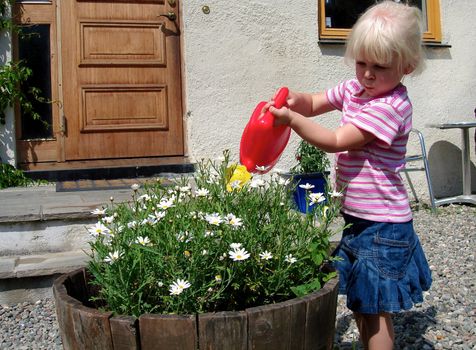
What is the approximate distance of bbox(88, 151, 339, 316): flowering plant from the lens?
1498 millimetres

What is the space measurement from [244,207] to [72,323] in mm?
608

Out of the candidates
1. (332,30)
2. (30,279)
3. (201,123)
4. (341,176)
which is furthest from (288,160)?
(341,176)

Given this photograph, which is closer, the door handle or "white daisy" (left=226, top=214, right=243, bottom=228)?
"white daisy" (left=226, top=214, right=243, bottom=228)

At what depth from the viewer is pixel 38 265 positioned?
10.2ft

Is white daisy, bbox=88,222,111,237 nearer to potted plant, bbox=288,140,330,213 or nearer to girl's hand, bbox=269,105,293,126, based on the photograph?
girl's hand, bbox=269,105,293,126

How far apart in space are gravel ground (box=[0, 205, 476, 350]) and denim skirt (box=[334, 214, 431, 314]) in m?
0.42

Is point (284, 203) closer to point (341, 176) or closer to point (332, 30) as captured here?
point (341, 176)

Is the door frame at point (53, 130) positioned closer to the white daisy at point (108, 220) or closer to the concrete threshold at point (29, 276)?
the concrete threshold at point (29, 276)

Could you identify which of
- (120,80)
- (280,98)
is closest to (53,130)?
(120,80)

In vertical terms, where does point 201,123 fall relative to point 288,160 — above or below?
above

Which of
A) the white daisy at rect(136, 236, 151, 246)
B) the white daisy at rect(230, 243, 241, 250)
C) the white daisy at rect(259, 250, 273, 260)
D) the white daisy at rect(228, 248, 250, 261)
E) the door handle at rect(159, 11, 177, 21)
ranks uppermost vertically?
the door handle at rect(159, 11, 177, 21)

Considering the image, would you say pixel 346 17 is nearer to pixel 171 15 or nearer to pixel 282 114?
pixel 171 15

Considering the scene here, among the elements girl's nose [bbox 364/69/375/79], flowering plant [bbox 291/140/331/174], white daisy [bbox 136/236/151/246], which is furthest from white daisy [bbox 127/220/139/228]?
flowering plant [bbox 291/140/331/174]

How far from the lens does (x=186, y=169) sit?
5254mm
